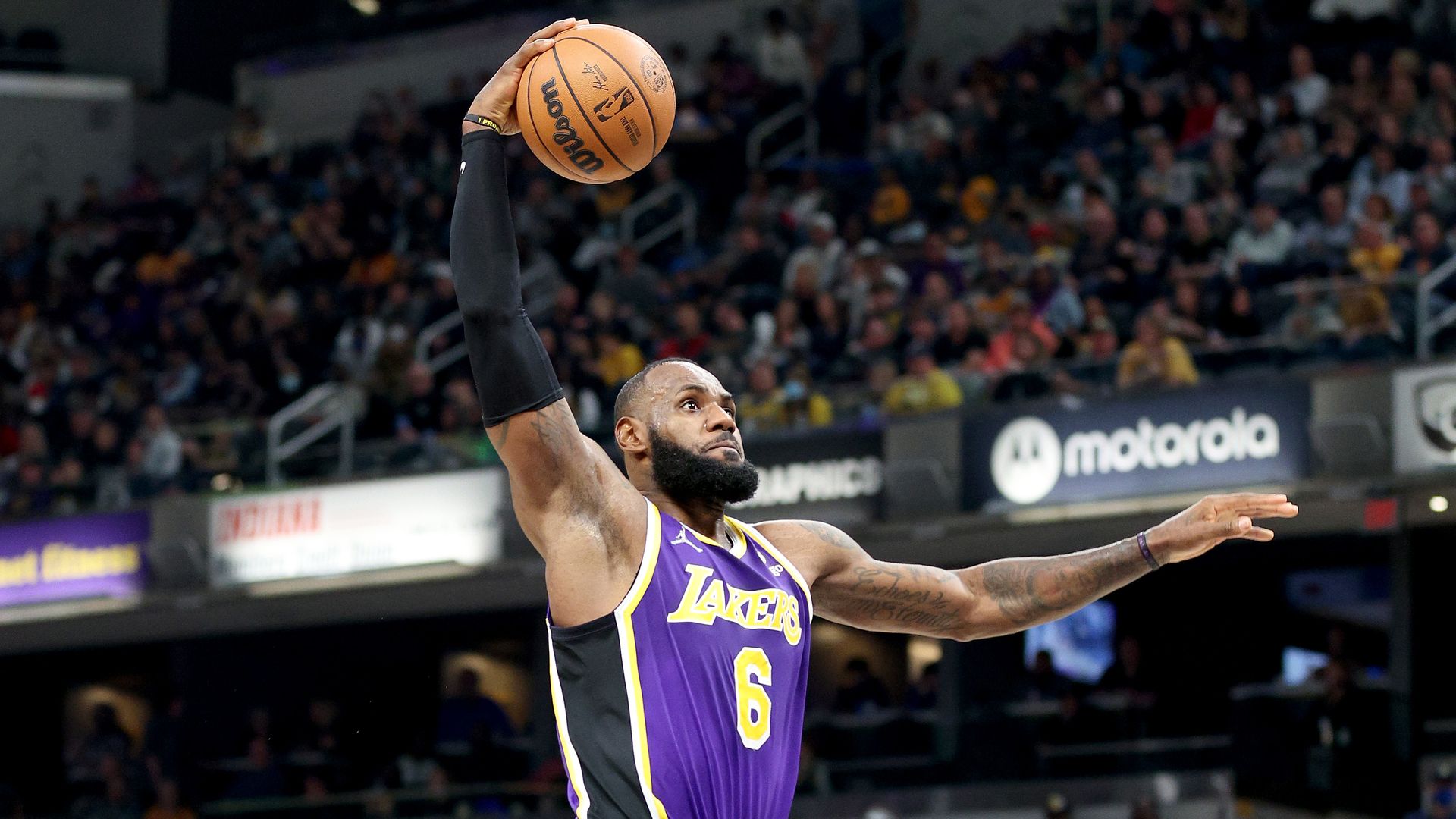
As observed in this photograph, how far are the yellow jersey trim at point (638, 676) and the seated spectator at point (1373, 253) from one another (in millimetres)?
10295

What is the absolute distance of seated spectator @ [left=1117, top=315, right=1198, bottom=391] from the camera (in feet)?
46.6

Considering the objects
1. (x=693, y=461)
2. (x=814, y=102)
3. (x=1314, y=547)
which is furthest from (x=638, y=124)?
(x=814, y=102)

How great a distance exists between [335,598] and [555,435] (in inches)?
578

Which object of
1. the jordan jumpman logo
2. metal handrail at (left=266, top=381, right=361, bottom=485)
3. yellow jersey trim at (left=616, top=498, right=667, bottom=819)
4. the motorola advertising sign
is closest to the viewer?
yellow jersey trim at (left=616, top=498, right=667, bottom=819)

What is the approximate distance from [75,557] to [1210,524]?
50.9 feet

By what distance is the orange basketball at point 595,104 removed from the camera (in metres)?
5.13

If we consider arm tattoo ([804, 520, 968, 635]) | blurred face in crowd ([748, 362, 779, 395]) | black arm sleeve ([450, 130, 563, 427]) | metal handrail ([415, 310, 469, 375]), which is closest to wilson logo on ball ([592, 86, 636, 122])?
black arm sleeve ([450, 130, 563, 427])

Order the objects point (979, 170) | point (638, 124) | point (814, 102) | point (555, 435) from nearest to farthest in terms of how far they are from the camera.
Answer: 1. point (555, 435)
2. point (638, 124)
3. point (979, 170)
4. point (814, 102)

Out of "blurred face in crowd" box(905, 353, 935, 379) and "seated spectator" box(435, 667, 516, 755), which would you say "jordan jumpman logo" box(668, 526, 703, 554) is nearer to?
"blurred face in crowd" box(905, 353, 935, 379)

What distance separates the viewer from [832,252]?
18.0m

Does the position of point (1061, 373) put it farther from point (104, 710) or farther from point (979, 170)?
point (104, 710)

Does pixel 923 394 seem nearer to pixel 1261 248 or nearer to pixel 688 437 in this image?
pixel 1261 248

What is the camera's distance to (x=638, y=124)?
5.43m

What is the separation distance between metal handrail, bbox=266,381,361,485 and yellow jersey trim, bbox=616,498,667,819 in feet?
43.3
